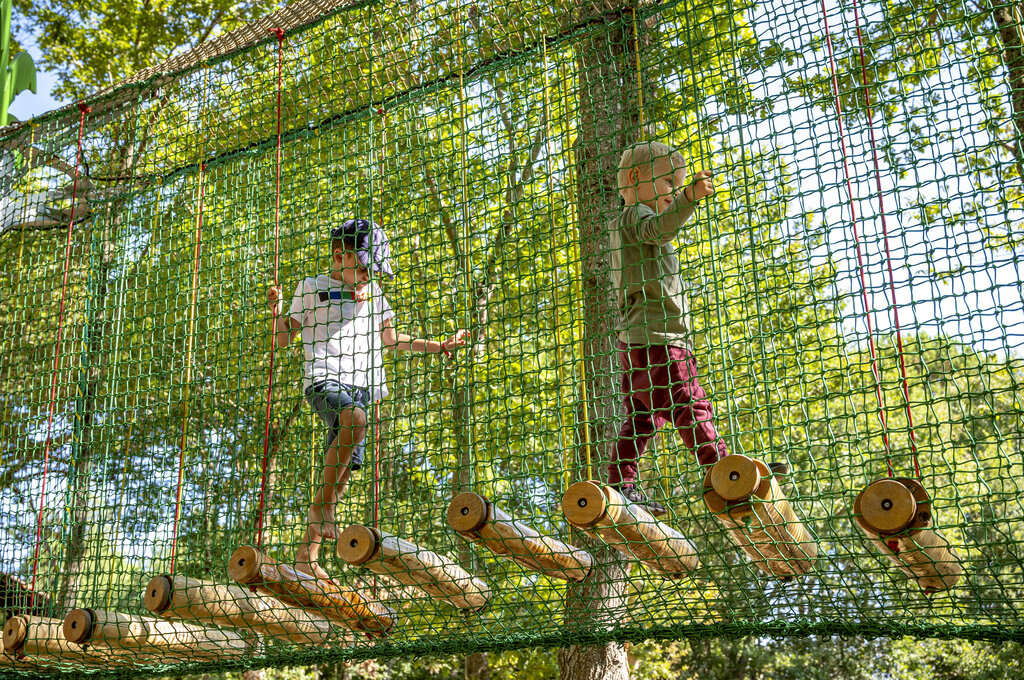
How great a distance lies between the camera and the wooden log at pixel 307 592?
8.36ft

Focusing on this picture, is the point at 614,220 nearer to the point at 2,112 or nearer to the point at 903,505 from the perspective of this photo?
the point at 903,505

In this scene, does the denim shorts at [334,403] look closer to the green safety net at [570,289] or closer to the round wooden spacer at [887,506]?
the green safety net at [570,289]

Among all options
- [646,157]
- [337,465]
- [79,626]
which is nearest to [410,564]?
[337,465]

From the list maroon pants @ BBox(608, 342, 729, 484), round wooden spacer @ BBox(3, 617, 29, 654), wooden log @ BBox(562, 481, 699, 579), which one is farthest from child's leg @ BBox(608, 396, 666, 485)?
round wooden spacer @ BBox(3, 617, 29, 654)

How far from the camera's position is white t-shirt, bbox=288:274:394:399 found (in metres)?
2.92

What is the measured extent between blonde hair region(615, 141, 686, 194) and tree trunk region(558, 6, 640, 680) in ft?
0.47

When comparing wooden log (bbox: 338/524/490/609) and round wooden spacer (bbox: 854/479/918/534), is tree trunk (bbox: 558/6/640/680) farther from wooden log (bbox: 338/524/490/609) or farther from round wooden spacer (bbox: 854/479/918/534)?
round wooden spacer (bbox: 854/479/918/534)

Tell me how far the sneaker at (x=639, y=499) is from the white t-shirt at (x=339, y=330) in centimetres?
89

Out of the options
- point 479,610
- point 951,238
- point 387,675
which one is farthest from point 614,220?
point 387,675

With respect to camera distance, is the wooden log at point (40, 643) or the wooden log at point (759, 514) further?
the wooden log at point (40, 643)

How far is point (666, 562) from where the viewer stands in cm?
235

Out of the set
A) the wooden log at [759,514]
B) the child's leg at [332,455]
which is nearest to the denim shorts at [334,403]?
the child's leg at [332,455]

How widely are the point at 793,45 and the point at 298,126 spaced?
232 cm

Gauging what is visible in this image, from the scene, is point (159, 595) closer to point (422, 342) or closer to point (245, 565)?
point (245, 565)
